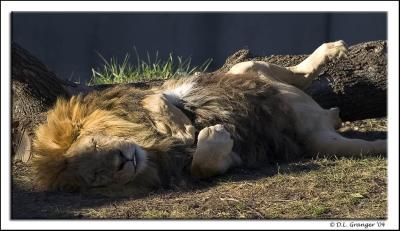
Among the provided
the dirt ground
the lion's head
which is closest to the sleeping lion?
the lion's head

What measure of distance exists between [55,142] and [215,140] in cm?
86

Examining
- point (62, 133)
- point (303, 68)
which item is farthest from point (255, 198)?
point (303, 68)

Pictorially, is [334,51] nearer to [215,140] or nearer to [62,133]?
[215,140]

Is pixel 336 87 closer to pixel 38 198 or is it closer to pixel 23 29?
pixel 38 198

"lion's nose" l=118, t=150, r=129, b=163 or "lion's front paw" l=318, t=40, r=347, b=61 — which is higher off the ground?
"lion's front paw" l=318, t=40, r=347, b=61

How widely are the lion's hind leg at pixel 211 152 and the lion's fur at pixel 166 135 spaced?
0.11 meters

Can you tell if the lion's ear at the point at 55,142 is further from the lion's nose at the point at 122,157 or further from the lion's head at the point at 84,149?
the lion's nose at the point at 122,157

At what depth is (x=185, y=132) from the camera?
4797 mm

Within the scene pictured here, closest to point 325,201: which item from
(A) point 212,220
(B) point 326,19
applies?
(A) point 212,220

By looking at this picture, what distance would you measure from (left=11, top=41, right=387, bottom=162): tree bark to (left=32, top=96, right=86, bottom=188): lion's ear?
0.52 m

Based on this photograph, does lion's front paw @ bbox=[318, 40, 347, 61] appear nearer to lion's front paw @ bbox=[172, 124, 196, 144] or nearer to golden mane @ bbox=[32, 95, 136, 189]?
lion's front paw @ bbox=[172, 124, 196, 144]

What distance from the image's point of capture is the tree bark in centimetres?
538

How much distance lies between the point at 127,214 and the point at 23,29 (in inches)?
228

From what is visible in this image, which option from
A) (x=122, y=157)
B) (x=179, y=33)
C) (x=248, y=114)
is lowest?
(x=122, y=157)
